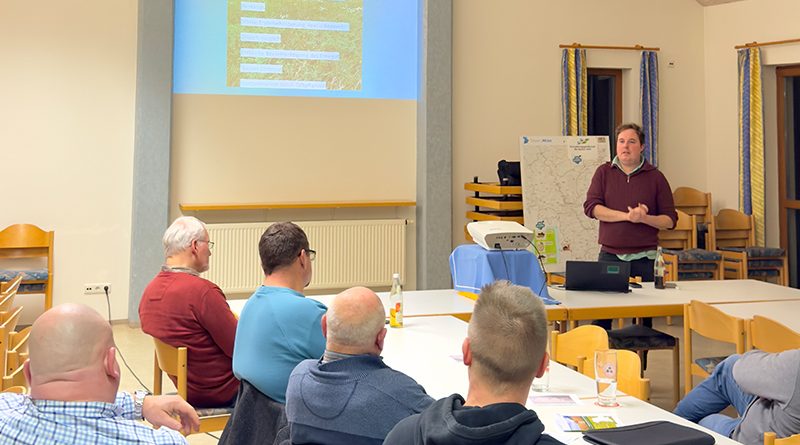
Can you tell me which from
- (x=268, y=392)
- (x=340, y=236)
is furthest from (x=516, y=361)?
(x=340, y=236)

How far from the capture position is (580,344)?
3.65m

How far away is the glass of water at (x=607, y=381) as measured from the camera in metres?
2.87

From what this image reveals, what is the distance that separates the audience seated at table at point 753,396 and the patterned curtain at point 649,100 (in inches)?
247

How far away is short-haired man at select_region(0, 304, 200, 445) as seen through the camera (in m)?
1.83

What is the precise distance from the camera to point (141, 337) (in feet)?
24.2

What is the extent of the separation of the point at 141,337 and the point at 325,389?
538 centimetres

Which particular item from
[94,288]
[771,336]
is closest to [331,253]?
[94,288]

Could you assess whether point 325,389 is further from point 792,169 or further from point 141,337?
point 792,169

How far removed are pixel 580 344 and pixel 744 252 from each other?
5.46m

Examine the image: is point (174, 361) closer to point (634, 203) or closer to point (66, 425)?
point (66, 425)

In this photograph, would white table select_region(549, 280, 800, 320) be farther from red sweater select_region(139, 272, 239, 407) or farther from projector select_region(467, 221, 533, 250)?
red sweater select_region(139, 272, 239, 407)

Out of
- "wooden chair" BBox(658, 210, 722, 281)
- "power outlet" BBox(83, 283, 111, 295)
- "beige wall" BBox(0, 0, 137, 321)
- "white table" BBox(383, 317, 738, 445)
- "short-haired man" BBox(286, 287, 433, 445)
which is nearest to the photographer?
"short-haired man" BBox(286, 287, 433, 445)

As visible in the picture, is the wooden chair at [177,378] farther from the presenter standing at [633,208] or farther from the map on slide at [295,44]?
the map on slide at [295,44]

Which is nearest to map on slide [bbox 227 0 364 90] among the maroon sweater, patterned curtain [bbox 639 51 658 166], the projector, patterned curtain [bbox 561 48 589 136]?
patterned curtain [bbox 561 48 589 136]
